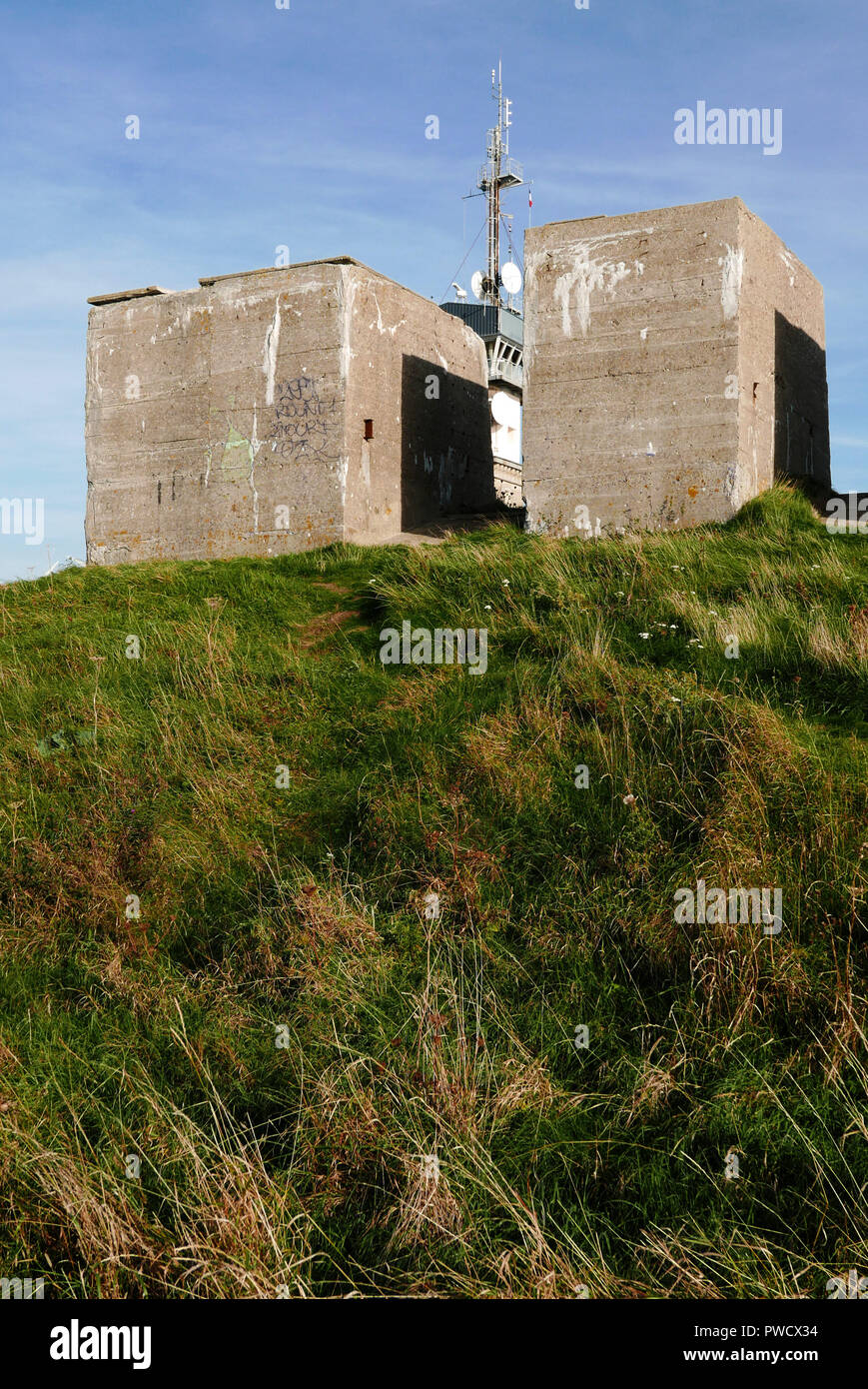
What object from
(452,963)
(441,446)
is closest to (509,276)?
(441,446)

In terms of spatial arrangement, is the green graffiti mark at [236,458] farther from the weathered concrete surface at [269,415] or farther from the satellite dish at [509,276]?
the satellite dish at [509,276]

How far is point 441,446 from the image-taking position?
13.3 m

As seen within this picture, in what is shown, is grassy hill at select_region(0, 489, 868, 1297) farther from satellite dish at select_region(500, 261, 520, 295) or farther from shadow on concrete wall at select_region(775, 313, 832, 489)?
satellite dish at select_region(500, 261, 520, 295)

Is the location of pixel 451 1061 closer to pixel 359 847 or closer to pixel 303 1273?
pixel 303 1273

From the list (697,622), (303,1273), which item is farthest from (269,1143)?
(697,622)

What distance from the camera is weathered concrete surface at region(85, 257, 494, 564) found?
1169cm

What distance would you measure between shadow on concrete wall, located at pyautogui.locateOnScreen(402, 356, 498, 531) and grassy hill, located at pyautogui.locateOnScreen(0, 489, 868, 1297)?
5.00 metres

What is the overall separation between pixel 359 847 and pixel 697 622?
302 centimetres

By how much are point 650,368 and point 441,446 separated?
3339 millimetres

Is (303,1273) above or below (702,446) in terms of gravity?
below

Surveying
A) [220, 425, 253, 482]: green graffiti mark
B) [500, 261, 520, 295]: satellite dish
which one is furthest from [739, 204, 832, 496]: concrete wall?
[500, 261, 520, 295]: satellite dish

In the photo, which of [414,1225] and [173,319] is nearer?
[414,1225]

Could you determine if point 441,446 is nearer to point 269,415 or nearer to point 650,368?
point 269,415
